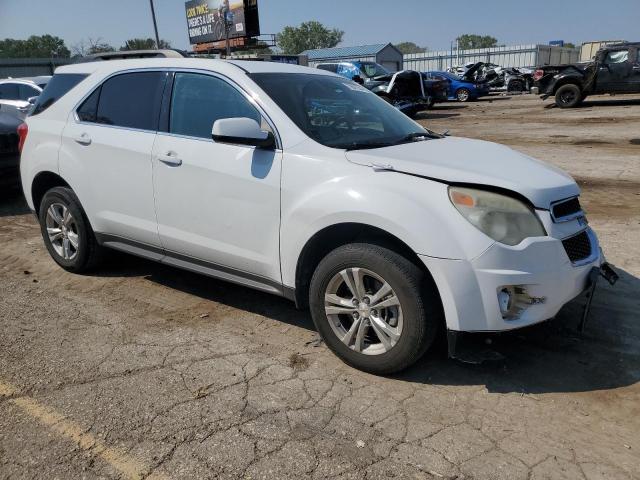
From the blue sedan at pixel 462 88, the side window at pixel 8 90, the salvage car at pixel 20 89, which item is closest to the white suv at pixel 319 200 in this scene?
the salvage car at pixel 20 89

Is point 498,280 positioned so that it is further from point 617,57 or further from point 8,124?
point 617,57

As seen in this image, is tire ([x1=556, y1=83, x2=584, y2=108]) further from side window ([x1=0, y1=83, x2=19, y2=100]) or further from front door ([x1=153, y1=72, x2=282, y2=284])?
front door ([x1=153, y1=72, x2=282, y2=284])

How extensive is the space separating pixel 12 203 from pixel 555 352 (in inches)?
307

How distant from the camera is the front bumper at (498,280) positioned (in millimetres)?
2771

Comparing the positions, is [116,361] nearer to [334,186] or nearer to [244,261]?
[244,261]

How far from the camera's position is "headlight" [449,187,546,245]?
2.82m

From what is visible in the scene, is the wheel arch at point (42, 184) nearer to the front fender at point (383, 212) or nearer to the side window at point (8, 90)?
the front fender at point (383, 212)

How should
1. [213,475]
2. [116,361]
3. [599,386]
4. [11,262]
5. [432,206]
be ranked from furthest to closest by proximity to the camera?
1. [11,262]
2. [116,361]
3. [599,386]
4. [432,206]
5. [213,475]

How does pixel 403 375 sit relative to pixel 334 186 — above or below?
below

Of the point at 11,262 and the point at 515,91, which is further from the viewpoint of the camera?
the point at 515,91

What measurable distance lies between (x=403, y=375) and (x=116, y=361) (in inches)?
69.5

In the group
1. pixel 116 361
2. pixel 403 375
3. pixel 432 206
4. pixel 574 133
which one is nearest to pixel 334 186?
pixel 432 206

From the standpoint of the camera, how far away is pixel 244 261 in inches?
143

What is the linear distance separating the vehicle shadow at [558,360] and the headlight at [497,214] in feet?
2.72
